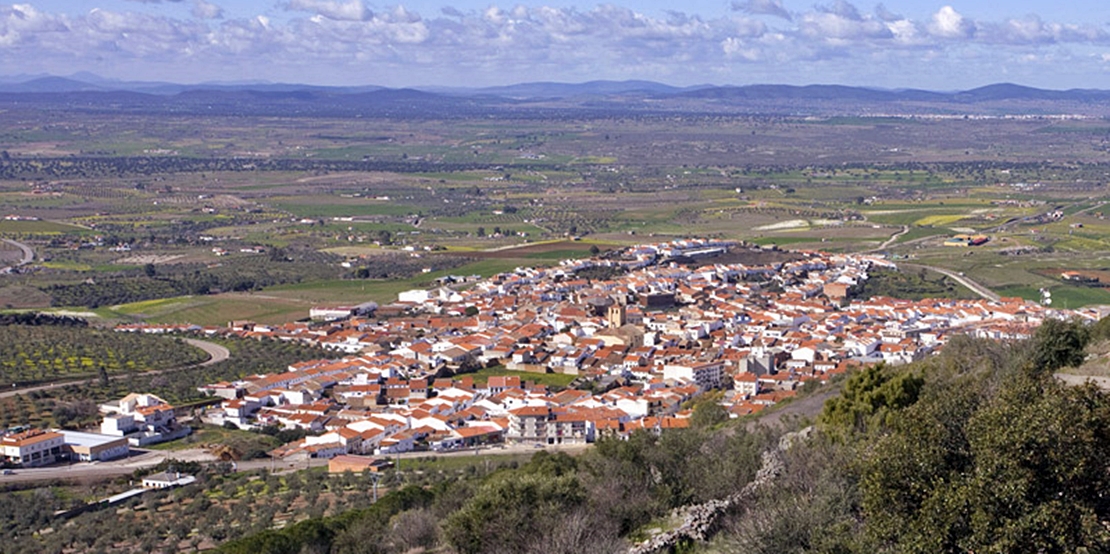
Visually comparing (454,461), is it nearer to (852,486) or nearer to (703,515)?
(703,515)

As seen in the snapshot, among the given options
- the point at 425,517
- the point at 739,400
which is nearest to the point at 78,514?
the point at 425,517

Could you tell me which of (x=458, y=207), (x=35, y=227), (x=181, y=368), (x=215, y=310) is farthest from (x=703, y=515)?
(x=458, y=207)

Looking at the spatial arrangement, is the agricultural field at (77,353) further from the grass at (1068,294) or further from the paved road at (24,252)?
the grass at (1068,294)

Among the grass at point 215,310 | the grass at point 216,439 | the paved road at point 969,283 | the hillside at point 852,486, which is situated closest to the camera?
the hillside at point 852,486

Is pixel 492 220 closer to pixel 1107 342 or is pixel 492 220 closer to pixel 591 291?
pixel 591 291

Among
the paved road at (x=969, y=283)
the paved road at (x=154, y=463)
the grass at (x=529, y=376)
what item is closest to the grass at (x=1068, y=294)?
the paved road at (x=969, y=283)

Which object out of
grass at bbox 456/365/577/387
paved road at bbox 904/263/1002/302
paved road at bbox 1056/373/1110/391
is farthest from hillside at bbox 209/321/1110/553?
paved road at bbox 904/263/1002/302
